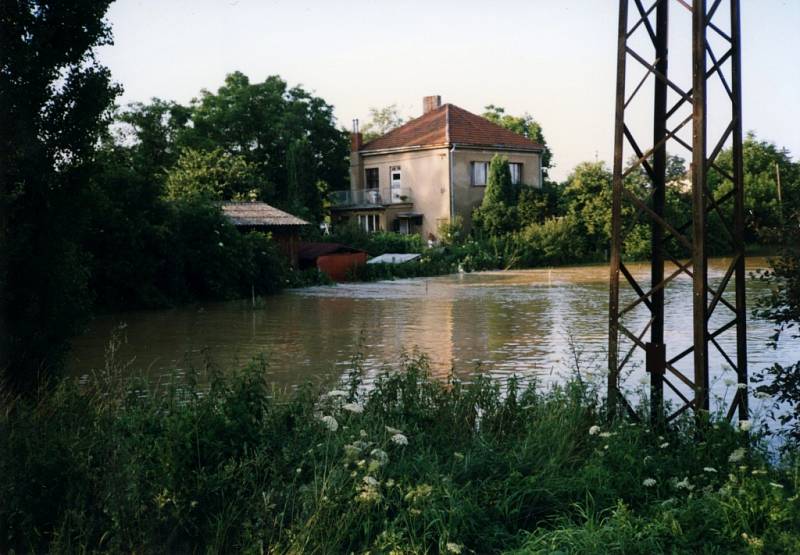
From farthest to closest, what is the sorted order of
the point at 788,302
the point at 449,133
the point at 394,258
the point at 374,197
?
1. the point at 374,197
2. the point at 449,133
3. the point at 394,258
4. the point at 788,302

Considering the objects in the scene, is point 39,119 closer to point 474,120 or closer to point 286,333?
point 286,333

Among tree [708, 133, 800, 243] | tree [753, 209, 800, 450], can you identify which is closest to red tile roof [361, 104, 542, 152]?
tree [708, 133, 800, 243]

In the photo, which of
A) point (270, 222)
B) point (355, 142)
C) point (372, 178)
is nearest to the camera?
point (270, 222)

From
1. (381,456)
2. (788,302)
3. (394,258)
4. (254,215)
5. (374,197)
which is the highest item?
(374,197)

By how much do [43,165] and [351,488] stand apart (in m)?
5.91

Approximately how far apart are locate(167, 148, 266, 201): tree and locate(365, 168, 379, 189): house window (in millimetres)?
13370

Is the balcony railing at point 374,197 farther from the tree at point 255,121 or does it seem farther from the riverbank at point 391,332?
the riverbank at point 391,332

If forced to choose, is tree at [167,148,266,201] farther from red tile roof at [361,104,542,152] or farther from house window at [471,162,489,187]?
house window at [471,162,489,187]

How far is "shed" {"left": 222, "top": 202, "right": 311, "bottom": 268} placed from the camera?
32688mm

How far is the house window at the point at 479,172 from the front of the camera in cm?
5041

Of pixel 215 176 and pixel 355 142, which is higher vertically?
pixel 355 142

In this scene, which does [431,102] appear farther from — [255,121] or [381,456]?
[381,456]

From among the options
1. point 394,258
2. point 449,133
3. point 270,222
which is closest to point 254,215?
point 270,222

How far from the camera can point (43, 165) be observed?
30.8ft
